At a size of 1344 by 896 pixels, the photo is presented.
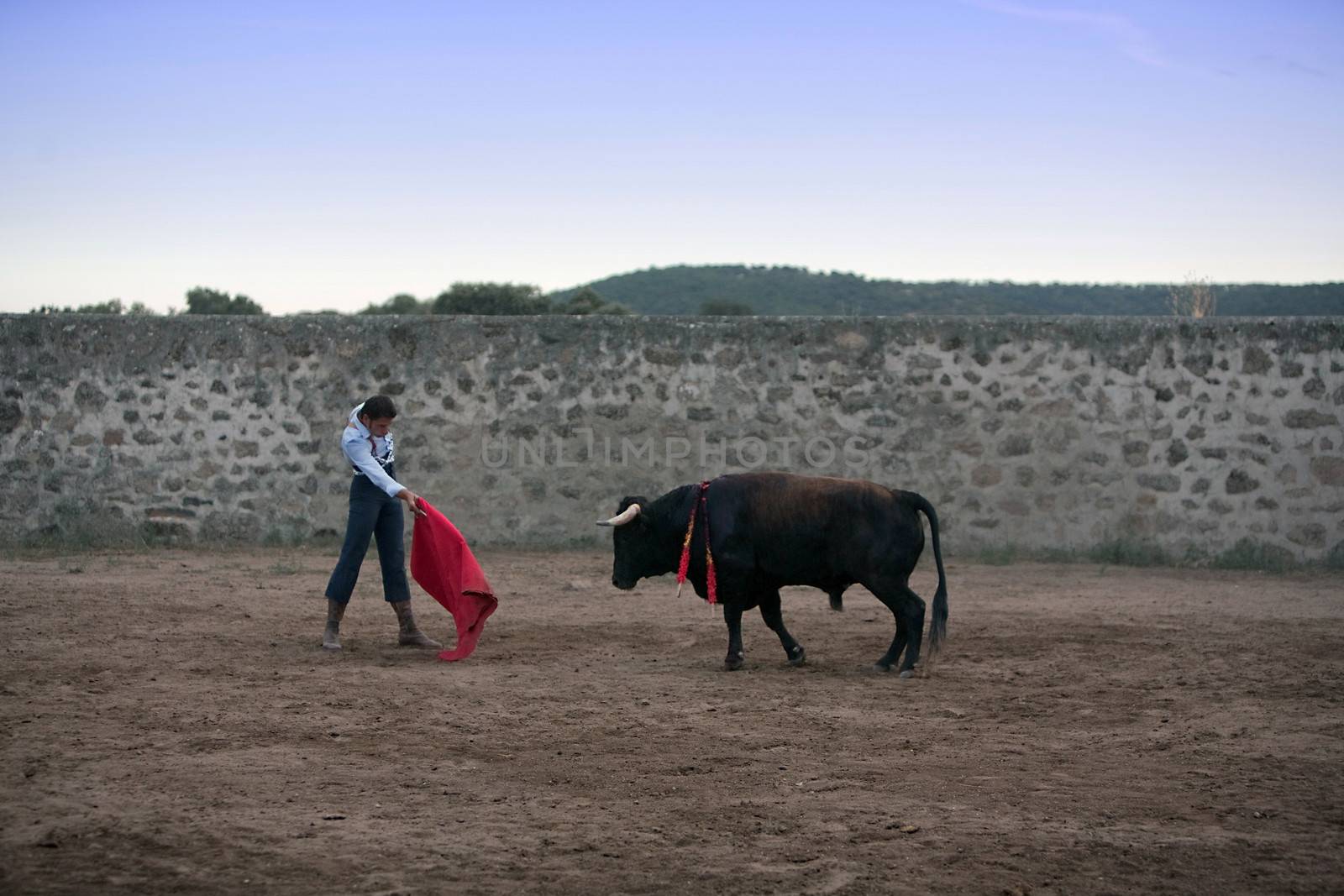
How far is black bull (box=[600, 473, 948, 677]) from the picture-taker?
7672 millimetres

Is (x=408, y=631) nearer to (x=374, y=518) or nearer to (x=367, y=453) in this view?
(x=374, y=518)

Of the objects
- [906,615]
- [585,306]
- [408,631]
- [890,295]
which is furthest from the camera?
[890,295]

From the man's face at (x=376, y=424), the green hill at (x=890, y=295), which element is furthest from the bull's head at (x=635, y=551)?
the green hill at (x=890, y=295)

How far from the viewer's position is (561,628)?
9273 millimetres

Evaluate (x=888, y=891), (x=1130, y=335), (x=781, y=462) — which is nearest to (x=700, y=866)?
(x=888, y=891)

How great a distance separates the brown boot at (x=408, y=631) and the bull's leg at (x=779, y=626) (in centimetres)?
202

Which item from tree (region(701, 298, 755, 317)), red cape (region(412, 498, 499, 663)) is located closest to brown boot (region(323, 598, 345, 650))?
red cape (region(412, 498, 499, 663))

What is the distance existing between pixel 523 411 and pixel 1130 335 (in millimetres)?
5681

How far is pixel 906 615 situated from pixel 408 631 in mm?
3028

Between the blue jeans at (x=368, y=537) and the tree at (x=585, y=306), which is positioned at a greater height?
the tree at (x=585, y=306)

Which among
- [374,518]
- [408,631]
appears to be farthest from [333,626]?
[374,518]

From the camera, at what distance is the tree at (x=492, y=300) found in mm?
26484

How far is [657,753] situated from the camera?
5.88 metres

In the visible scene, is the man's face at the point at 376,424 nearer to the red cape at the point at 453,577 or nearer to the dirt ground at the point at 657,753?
the red cape at the point at 453,577
